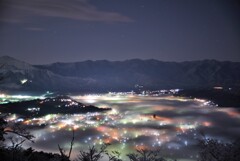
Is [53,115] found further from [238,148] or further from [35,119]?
[238,148]

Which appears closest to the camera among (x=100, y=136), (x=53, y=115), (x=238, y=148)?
(x=238, y=148)

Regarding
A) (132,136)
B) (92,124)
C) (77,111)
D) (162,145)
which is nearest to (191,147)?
(162,145)

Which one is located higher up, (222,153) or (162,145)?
(222,153)

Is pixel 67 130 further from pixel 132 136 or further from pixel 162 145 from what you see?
pixel 162 145

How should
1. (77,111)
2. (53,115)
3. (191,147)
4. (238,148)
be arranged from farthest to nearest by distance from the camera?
1. (77,111)
2. (53,115)
3. (191,147)
4. (238,148)

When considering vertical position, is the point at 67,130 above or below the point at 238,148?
below

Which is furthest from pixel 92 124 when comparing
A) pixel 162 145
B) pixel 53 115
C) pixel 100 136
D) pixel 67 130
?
pixel 162 145

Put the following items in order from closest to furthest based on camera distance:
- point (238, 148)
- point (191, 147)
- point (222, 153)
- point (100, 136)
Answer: point (222, 153)
point (238, 148)
point (191, 147)
point (100, 136)

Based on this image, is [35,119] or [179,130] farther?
[35,119]

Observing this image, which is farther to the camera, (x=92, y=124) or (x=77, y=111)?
(x=77, y=111)
